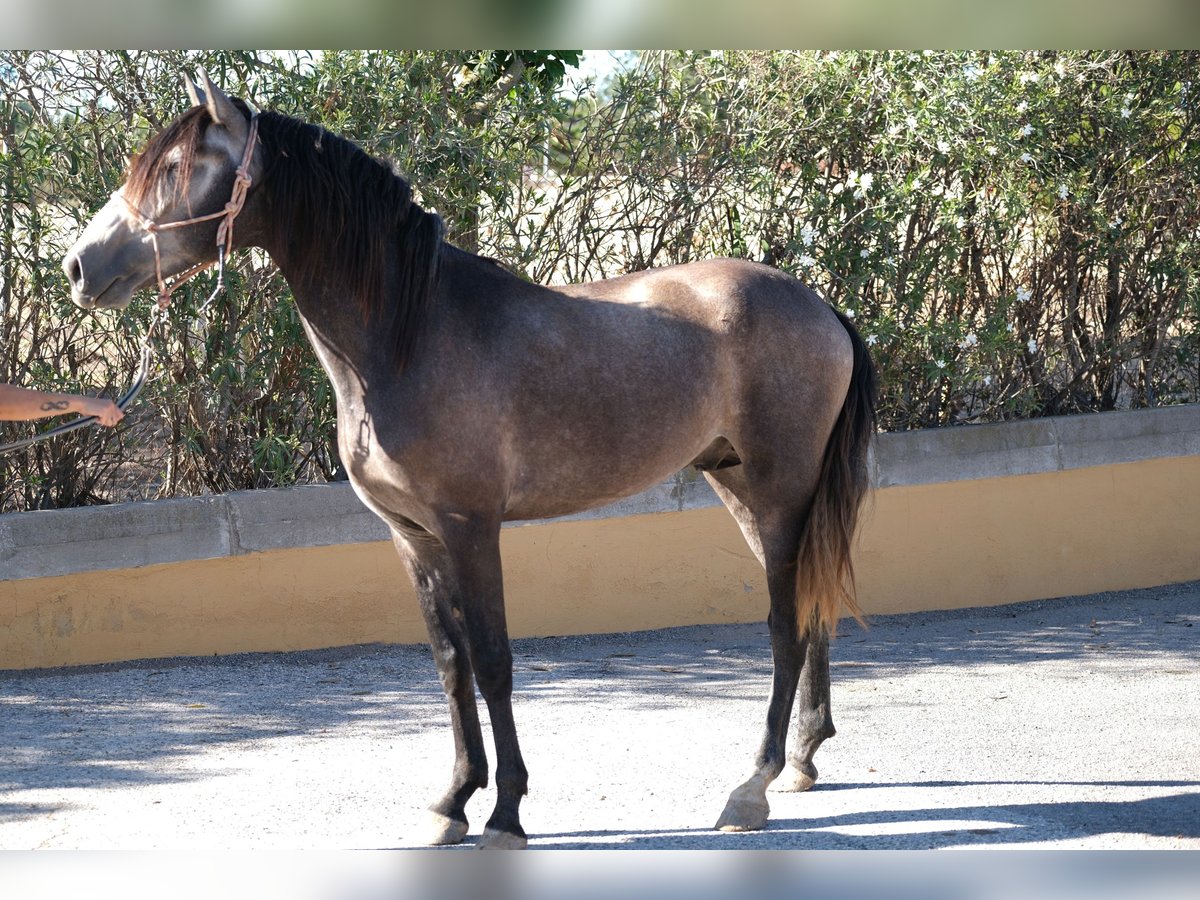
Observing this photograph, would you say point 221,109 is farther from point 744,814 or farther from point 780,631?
point 744,814

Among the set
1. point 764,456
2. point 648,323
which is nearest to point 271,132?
point 648,323

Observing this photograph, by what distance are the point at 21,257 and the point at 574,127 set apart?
290 cm

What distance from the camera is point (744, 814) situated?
13.1ft

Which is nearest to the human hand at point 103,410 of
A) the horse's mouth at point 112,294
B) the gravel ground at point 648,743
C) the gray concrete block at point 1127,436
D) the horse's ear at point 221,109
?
the horse's mouth at point 112,294

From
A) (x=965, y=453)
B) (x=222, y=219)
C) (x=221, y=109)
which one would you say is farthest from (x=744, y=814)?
(x=965, y=453)

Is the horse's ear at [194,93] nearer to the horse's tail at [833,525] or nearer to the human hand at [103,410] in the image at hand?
the human hand at [103,410]

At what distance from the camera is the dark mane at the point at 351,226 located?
3625mm

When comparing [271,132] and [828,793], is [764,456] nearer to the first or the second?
[828,793]

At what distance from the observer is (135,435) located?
247 inches

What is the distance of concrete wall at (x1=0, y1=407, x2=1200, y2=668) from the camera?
5.78 metres

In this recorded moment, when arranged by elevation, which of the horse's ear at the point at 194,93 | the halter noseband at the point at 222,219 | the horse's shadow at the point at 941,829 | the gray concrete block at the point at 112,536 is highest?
the horse's ear at the point at 194,93

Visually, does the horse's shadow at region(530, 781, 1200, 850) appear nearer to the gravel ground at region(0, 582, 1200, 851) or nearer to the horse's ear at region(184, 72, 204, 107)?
the gravel ground at region(0, 582, 1200, 851)

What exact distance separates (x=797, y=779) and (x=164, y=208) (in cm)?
275

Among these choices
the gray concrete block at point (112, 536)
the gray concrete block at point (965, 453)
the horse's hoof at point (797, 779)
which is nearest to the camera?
the horse's hoof at point (797, 779)
